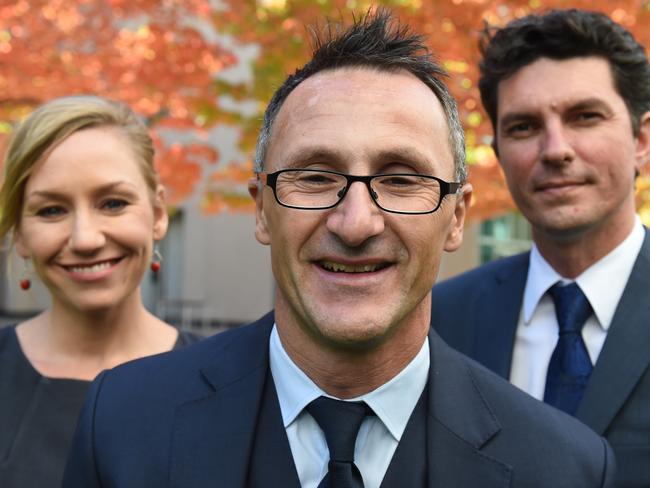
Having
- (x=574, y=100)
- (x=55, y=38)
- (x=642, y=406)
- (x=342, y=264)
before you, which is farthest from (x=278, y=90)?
(x=55, y=38)

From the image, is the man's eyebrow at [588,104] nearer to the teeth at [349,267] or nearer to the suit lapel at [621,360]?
the suit lapel at [621,360]

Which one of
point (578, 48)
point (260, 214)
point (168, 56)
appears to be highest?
point (168, 56)

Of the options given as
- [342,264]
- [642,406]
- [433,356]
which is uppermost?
[342,264]

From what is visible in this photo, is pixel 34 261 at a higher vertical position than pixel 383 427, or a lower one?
higher

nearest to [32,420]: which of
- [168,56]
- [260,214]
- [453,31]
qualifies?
[260,214]

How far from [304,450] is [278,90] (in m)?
0.98

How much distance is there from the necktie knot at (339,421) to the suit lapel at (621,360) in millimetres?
1048

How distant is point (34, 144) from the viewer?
2896 millimetres

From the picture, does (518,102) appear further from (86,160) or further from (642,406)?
(86,160)

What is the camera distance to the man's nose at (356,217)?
6.33 ft

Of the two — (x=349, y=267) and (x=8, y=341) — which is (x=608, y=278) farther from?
(x=8, y=341)

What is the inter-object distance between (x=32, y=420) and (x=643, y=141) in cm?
261

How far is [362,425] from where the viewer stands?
213cm

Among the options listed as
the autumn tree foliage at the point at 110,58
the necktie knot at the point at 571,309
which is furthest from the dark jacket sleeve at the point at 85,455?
the autumn tree foliage at the point at 110,58
